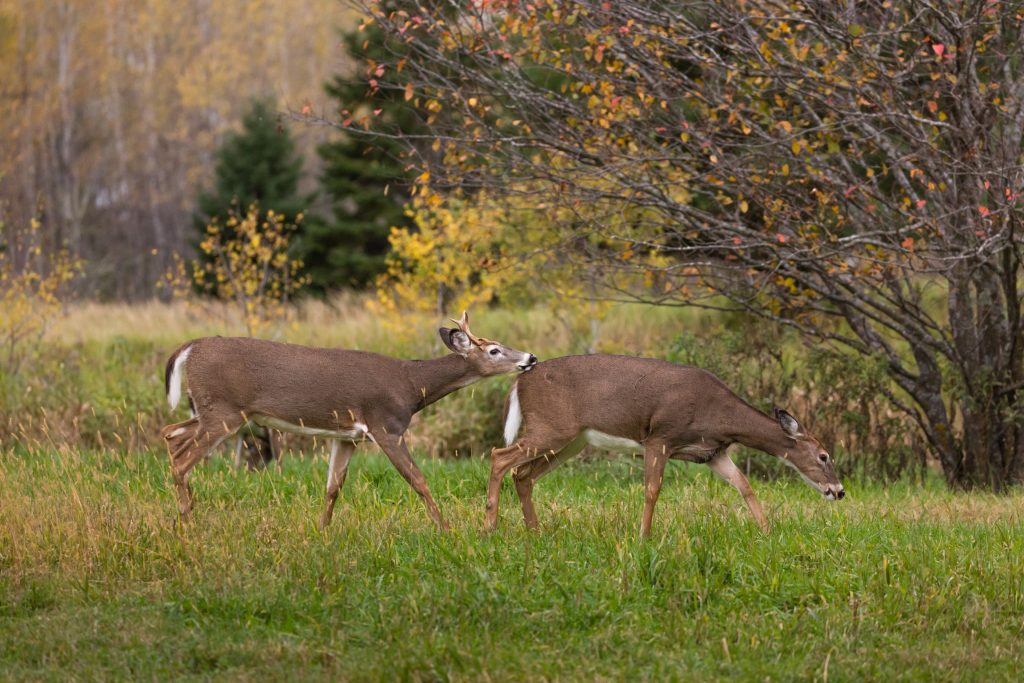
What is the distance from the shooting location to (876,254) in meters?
10.8

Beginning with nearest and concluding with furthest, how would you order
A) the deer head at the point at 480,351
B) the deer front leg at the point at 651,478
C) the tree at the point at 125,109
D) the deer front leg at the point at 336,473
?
1. the deer front leg at the point at 651,478
2. the deer front leg at the point at 336,473
3. the deer head at the point at 480,351
4. the tree at the point at 125,109

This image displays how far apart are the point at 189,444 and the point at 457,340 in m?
1.82

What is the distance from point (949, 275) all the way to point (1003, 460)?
5.64ft

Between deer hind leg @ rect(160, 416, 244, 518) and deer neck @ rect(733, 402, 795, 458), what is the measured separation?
10.3ft

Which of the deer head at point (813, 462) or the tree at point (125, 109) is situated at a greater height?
the tree at point (125, 109)

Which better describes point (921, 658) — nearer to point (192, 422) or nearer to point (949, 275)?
point (192, 422)

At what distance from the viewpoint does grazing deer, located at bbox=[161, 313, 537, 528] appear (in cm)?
841

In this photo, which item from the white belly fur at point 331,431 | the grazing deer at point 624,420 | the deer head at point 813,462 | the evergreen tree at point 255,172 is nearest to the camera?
the grazing deer at point 624,420

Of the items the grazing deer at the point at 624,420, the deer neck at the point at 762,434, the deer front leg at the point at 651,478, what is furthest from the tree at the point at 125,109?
the deer front leg at the point at 651,478

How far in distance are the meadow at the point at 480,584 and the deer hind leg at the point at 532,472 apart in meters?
0.14

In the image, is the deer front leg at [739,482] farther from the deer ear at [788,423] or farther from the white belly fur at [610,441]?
the white belly fur at [610,441]

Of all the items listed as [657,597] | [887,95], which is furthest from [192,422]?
[887,95]

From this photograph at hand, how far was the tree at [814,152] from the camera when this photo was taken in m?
10.3

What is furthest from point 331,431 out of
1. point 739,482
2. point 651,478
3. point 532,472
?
point 739,482
